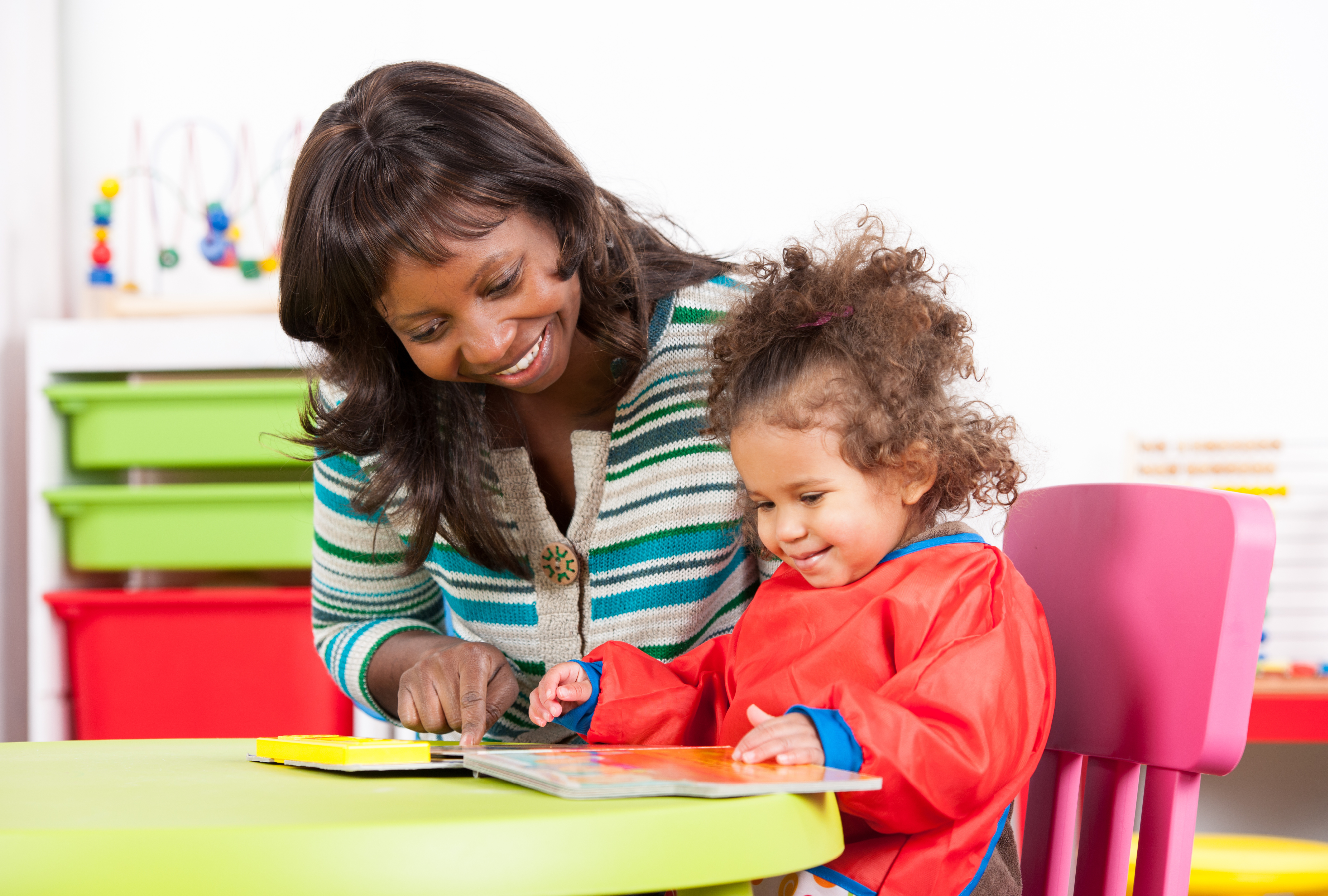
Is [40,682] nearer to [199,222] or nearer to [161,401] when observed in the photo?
[161,401]

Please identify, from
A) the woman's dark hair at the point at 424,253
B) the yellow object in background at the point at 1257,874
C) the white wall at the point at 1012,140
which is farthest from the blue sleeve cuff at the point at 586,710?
the white wall at the point at 1012,140

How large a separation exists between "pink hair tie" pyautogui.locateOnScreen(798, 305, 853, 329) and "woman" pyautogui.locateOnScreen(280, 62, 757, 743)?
216 mm

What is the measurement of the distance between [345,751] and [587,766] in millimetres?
159

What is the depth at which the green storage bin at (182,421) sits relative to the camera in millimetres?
1913

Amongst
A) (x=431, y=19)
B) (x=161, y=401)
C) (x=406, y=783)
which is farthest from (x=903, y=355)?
(x=431, y=19)

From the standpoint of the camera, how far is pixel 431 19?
2.31 metres

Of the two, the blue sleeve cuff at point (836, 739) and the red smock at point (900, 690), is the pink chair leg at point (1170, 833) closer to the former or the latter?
the red smock at point (900, 690)

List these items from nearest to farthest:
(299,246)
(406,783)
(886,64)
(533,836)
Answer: (533,836) → (406,783) → (299,246) → (886,64)

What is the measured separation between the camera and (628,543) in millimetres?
1062

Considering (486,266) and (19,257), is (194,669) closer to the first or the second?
(19,257)

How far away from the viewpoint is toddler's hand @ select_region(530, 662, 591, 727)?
804mm

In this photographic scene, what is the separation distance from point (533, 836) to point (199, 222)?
224 cm

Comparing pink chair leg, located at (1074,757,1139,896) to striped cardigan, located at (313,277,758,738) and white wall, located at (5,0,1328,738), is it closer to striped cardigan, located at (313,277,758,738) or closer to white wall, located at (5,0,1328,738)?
striped cardigan, located at (313,277,758,738)

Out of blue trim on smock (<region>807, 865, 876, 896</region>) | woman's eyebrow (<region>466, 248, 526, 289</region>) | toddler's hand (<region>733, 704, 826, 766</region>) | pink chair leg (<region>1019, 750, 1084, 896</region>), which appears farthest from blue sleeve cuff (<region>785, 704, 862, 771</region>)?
woman's eyebrow (<region>466, 248, 526, 289</region>)
